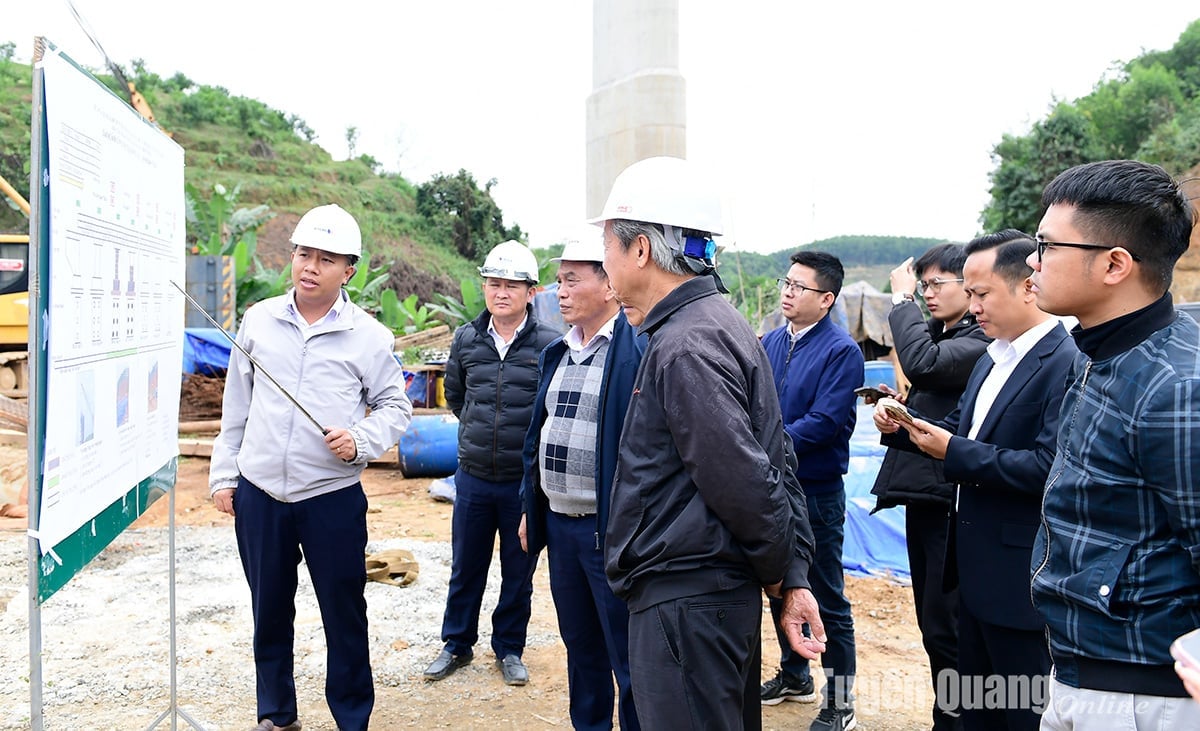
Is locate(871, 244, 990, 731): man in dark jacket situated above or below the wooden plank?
above

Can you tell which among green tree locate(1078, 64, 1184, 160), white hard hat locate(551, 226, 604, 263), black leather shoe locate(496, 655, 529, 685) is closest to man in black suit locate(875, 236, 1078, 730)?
white hard hat locate(551, 226, 604, 263)

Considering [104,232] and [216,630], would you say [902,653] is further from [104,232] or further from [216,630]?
[104,232]

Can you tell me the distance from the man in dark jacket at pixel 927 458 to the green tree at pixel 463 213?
3685 cm

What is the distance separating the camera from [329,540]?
11.2 ft

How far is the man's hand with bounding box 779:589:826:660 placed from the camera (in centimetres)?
225

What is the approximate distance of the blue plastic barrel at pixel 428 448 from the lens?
9047 mm

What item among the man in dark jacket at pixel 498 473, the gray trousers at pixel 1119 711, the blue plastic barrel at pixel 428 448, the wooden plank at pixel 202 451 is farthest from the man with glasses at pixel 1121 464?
the wooden plank at pixel 202 451

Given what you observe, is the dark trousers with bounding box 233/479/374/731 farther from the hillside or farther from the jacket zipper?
the hillside

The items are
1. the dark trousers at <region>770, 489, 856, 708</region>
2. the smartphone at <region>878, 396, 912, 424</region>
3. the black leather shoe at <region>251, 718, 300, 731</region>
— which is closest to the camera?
the smartphone at <region>878, 396, 912, 424</region>

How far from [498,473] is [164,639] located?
217cm

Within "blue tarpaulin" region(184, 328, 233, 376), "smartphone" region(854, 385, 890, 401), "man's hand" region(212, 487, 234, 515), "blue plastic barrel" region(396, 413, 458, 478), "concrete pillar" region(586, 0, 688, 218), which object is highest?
"concrete pillar" region(586, 0, 688, 218)

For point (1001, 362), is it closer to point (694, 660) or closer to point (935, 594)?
point (935, 594)

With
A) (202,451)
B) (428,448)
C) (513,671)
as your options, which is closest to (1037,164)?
(428,448)

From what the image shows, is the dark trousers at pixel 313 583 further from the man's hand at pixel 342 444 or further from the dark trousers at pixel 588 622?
the dark trousers at pixel 588 622
